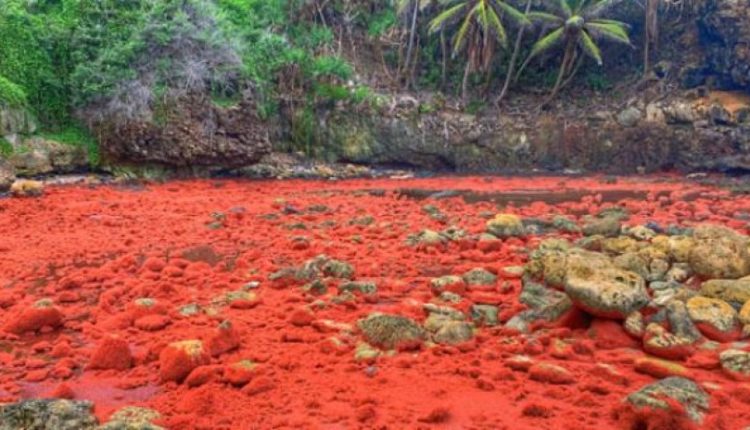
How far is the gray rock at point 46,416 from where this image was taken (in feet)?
10.6

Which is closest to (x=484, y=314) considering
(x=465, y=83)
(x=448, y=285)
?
(x=448, y=285)

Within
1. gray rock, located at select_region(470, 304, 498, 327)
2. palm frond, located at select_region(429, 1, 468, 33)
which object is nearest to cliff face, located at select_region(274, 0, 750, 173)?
palm frond, located at select_region(429, 1, 468, 33)

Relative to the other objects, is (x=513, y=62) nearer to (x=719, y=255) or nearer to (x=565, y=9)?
(x=565, y=9)

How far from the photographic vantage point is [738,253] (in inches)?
242

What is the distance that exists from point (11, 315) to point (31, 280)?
1.38m

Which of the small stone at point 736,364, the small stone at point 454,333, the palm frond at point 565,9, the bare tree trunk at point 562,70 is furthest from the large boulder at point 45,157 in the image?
the palm frond at point 565,9

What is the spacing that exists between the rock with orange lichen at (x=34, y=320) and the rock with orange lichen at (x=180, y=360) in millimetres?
1550

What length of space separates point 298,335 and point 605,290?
2.63m

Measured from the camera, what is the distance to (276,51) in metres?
20.4

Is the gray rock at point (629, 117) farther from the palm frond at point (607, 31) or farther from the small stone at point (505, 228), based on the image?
the small stone at point (505, 228)

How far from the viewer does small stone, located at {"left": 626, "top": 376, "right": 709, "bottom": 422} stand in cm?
361

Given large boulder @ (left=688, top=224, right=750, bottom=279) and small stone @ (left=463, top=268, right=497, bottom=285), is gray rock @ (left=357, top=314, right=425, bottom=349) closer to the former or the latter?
small stone @ (left=463, top=268, right=497, bottom=285)

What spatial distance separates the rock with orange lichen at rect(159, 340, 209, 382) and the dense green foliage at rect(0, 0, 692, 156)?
41.7ft

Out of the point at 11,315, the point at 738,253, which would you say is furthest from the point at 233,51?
the point at 738,253
